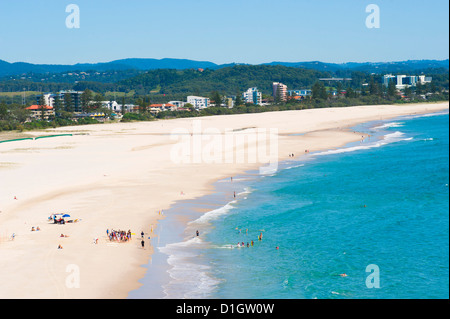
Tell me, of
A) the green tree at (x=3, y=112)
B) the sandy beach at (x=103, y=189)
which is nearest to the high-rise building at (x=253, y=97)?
the sandy beach at (x=103, y=189)

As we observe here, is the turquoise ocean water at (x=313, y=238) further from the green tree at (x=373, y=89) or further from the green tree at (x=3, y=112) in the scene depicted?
the green tree at (x=373, y=89)

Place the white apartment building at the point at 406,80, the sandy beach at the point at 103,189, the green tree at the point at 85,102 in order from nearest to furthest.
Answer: the sandy beach at the point at 103,189
the green tree at the point at 85,102
the white apartment building at the point at 406,80

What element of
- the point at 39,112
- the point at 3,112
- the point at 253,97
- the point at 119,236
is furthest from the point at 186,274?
the point at 253,97

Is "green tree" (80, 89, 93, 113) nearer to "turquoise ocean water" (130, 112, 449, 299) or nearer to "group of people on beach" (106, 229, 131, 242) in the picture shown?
"turquoise ocean water" (130, 112, 449, 299)

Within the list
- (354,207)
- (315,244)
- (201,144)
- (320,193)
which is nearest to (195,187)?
(320,193)
